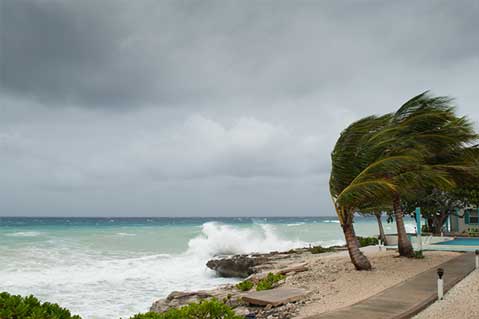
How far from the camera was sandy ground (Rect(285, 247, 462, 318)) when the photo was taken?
32.0 feet

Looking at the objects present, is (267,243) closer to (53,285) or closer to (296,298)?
(53,285)

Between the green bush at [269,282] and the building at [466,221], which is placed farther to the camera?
the building at [466,221]

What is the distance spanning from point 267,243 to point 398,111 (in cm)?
2616

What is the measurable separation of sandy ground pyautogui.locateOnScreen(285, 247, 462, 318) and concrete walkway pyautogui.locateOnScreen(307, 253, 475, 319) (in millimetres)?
453

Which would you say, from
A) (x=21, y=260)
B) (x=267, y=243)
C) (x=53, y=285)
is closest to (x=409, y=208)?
(x=267, y=243)

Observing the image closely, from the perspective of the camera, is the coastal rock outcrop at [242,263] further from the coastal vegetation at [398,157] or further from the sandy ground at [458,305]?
the sandy ground at [458,305]

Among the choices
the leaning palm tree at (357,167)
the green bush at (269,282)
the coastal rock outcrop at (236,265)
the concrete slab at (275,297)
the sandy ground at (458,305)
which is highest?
the leaning palm tree at (357,167)

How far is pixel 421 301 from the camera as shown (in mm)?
8711

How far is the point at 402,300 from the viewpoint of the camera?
8.94 metres

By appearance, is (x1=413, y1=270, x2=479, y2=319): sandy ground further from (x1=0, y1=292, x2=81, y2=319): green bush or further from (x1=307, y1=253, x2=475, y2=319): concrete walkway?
(x1=0, y1=292, x2=81, y2=319): green bush

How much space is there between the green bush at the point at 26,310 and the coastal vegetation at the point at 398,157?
909 cm

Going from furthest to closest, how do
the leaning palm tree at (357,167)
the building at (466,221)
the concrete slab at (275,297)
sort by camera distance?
the building at (466,221) → the leaning palm tree at (357,167) → the concrete slab at (275,297)

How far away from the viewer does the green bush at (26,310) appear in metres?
5.67

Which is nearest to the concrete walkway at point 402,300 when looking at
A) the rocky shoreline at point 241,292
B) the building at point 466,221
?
the rocky shoreline at point 241,292
